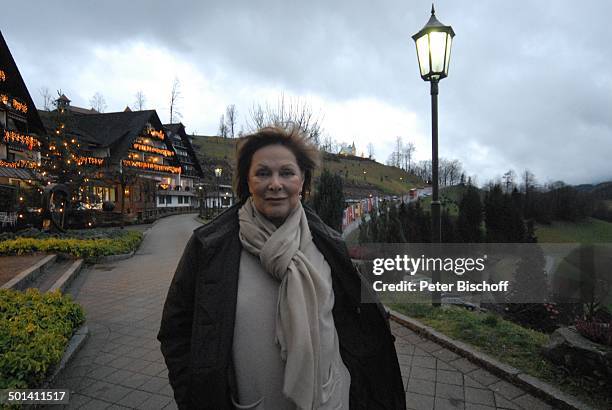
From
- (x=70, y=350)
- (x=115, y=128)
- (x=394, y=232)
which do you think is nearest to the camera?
(x=70, y=350)

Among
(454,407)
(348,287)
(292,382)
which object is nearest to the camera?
(292,382)

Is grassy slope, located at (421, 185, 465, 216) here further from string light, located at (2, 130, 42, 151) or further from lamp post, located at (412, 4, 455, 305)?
string light, located at (2, 130, 42, 151)

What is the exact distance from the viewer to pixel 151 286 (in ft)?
25.5

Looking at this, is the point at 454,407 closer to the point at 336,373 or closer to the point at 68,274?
the point at 336,373

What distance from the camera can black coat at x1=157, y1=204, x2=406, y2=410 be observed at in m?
1.48

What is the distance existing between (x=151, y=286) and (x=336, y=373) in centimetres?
726

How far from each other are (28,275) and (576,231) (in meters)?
21.4

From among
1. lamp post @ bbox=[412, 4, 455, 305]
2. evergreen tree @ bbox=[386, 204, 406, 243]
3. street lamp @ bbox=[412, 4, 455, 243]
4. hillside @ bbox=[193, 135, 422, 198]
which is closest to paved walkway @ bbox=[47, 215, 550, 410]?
lamp post @ bbox=[412, 4, 455, 305]

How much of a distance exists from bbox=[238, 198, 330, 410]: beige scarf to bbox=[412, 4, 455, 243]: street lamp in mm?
4252

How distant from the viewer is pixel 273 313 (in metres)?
1.59

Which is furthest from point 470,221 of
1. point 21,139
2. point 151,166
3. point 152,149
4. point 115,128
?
point 115,128

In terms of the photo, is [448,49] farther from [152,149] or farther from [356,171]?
[356,171]

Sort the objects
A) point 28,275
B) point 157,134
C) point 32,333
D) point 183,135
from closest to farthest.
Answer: point 32,333
point 28,275
point 157,134
point 183,135

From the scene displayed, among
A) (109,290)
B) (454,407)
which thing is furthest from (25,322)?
(454,407)
